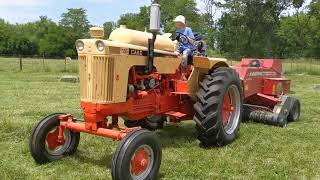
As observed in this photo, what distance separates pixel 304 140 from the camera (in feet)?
26.3

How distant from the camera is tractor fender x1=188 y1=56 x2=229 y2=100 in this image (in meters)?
7.50

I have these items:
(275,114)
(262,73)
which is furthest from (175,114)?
(262,73)

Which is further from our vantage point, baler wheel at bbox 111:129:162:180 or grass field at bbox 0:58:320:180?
Answer: grass field at bbox 0:58:320:180

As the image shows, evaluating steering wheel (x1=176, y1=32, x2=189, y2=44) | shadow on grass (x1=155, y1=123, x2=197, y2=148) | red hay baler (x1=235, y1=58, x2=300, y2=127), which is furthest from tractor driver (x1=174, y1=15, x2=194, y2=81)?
red hay baler (x1=235, y1=58, x2=300, y2=127)

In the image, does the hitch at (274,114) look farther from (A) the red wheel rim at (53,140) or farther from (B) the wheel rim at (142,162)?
(A) the red wheel rim at (53,140)

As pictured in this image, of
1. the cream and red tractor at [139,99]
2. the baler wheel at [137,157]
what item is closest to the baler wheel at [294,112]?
the cream and red tractor at [139,99]

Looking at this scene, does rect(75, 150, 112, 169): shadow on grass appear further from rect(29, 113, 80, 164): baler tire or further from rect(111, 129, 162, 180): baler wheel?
rect(111, 129, 162, 180): baler wheel

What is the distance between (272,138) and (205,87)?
1.68 metres

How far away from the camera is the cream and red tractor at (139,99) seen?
5625 mm

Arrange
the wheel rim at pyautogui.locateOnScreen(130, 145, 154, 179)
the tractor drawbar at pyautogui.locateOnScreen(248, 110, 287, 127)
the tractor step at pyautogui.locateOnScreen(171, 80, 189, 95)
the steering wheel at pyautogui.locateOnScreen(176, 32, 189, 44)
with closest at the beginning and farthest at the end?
the wheel rim at pyautogui.locateOnScreen(130, 145, 154, 179), the tractor step at pyautogui.locateOnScreen(171, 80, 189, 95), the steering wheel at pyautogui.locateOnScreen(176, 32, 189, 44), the tractor drawbar at pyautogui.locateOnScreen(248, 110, 287, 127)

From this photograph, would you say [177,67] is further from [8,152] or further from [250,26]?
[250,26]

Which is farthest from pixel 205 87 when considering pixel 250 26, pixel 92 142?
pixel 250 26

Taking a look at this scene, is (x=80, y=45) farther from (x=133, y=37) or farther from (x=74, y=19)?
(x=74, y=19)

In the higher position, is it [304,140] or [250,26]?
[250,26]
